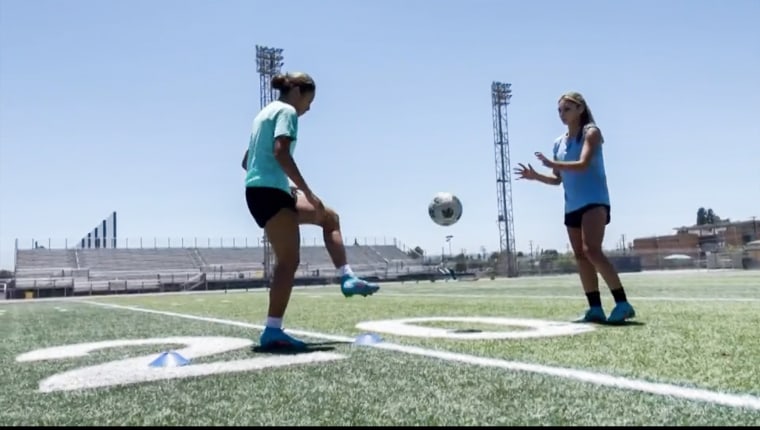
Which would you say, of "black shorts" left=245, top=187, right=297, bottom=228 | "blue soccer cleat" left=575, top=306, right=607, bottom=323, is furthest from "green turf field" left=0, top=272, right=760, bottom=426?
"black shorts" left=245, top=187, right=297, bottom=228

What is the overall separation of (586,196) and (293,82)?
2.43 meters

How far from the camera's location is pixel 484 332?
450 cm

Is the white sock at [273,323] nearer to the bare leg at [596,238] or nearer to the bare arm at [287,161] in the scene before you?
the bare arm at [287,161]

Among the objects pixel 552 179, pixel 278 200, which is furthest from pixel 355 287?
pixel 552 179

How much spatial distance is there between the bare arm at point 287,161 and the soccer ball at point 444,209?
27459 millimetres

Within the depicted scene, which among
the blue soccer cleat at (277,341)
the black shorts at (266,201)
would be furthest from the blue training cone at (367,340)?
the black shorts at (266,201)

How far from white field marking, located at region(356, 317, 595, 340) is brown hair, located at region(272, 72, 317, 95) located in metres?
1.81

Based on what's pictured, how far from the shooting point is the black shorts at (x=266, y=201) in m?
3.82

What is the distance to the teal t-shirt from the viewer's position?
150 inches

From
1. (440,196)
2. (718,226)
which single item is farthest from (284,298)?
(718,226)

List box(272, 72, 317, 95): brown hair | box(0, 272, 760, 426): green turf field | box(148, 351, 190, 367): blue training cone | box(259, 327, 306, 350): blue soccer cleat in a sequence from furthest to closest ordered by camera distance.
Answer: box(272, 72, 317, 95): brown hair, box(259, 327, 306, 350): blue soccer cleat, box(148, 351, 190, 367): blue training cone, box(0, 272, 760, 426): green turf field

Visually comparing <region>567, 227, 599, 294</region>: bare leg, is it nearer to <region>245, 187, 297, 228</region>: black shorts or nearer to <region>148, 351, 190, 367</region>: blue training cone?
<region>245, 187, 297, 228</region>: black shorts

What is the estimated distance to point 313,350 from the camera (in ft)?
12.1

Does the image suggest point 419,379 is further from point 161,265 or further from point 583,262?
point 161,265
